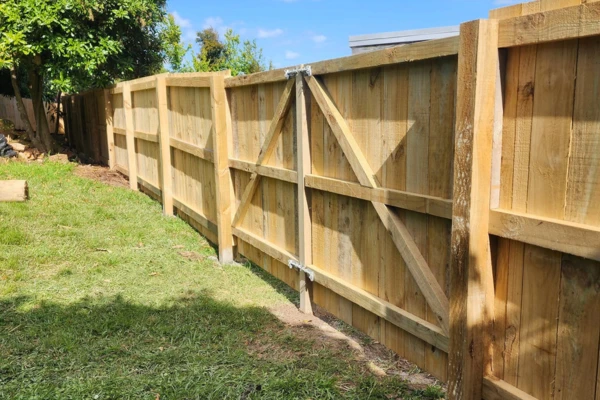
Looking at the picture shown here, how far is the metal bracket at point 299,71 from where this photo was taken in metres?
4.21

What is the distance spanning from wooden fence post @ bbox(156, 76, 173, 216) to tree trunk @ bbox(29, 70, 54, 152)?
23.0 ft

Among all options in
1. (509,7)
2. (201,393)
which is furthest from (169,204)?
(509,7)

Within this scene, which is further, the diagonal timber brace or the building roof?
the building roof

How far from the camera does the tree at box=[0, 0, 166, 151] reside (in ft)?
34.7

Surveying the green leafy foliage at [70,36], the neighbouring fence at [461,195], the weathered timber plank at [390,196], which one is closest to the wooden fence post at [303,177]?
the neighbouring fence at [461,195]

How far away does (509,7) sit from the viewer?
8.00 feet

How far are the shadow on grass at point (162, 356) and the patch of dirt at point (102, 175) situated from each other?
270 inches

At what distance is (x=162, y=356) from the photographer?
3797 millimetres

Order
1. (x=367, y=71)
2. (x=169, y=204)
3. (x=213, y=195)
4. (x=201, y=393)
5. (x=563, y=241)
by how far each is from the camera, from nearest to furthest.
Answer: (x=563, y=241)
(x=201, y=393)
(x=367, y=71)
(x=213, y=195)
(x=169, y=204)

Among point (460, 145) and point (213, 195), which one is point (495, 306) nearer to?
point (460, 145)

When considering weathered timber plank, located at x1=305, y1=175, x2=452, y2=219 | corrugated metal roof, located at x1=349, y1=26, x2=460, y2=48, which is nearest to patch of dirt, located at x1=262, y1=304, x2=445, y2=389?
weathered timber plank, located at x1=305, y1=175, x2=452, y2=219

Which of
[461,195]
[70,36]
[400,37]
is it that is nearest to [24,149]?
[70,36]

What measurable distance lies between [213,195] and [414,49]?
416 cm

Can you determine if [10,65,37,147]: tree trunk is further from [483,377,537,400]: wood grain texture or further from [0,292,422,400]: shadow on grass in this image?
[483,377,537,400]: wood grain texture
